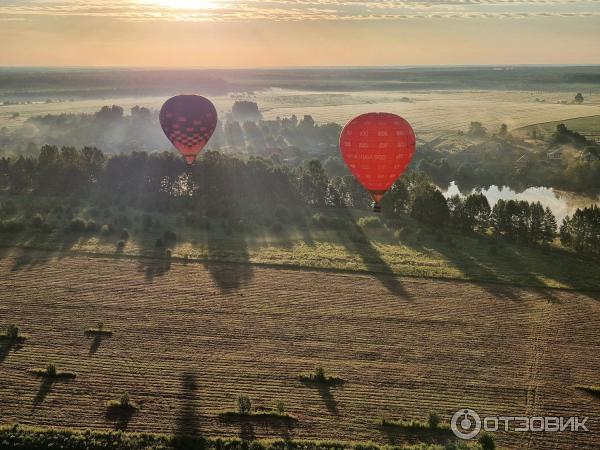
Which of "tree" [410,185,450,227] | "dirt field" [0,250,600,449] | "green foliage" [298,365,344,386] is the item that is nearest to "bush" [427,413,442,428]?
"dirt field" [0,250,600,449]

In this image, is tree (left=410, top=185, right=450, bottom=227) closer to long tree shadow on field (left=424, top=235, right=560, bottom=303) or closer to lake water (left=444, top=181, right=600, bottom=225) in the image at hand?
long tree shadow on field (left=424, top=235, right=560, bottom=303)

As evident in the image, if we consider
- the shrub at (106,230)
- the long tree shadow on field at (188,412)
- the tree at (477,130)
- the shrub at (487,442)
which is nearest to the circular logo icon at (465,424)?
the shrub at (487,442)

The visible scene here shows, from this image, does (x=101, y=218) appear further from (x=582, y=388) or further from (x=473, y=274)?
(x=582, y=388)

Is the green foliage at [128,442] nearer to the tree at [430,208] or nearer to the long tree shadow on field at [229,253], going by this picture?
the long tree shadow on field at [229,253]

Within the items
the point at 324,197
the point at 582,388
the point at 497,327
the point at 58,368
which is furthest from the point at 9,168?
the point at 582,388

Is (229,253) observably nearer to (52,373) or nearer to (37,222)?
(37,222)

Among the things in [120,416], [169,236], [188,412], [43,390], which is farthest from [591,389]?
[169,236]
